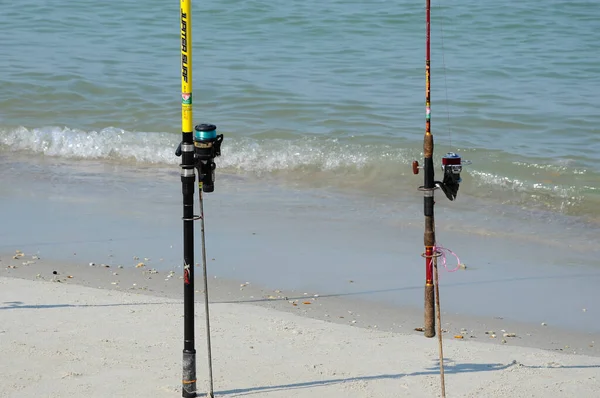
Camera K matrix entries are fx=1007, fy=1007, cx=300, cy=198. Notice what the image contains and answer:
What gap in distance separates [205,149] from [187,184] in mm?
194

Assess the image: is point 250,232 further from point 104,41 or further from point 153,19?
point 153,19

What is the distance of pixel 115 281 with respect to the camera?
7.61 meters

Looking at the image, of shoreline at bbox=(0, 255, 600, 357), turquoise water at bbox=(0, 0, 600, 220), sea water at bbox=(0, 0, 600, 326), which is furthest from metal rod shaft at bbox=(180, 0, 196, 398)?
turquoise water at bbox=(0, 0, 600, 220)

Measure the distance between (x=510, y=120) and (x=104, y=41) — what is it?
9.22m

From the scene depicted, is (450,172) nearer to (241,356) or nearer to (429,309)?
(429,309)

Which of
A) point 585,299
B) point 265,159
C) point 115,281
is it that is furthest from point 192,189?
point 265,159

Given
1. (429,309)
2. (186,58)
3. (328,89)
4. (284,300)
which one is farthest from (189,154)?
(328,89)

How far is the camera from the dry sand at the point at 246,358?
555 centimetres

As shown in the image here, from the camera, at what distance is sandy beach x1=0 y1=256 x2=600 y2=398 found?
5.56m

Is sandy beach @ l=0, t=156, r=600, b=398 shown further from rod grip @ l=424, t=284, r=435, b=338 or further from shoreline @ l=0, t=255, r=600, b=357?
rod grip @ l=424, t=284, r=435, b=338

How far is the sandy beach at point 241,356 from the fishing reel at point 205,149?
1.28 meters

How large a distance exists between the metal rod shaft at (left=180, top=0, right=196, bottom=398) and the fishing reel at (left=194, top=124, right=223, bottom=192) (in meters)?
0.03

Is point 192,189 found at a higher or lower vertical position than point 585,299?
higher

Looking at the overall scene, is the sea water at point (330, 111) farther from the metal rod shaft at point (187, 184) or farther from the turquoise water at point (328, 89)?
the metal rod shaft at point (187, 184)
